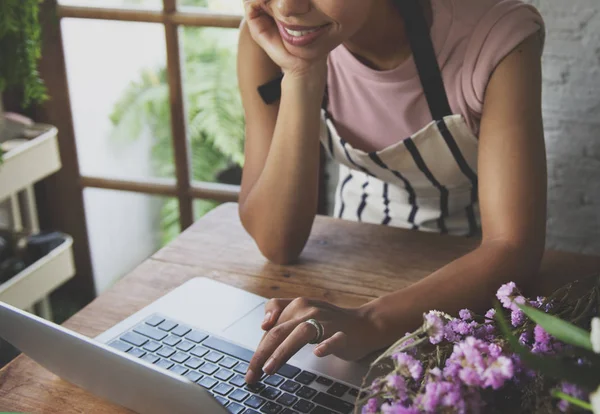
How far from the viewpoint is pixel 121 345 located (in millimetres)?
966

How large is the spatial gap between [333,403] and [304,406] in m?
0.03

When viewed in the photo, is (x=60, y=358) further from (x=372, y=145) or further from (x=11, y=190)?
(x=11, y=190)

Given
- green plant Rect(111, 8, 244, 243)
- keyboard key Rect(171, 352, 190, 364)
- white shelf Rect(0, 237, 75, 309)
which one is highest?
keyboard key Rect(171, 352, 190, 364)

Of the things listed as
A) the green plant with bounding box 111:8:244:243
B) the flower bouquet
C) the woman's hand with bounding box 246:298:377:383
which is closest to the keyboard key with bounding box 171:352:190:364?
the woman's hand with bounding box 246:298:377:383

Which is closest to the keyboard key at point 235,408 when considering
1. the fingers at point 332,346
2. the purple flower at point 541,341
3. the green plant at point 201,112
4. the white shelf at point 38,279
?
the fingers at point 332,346

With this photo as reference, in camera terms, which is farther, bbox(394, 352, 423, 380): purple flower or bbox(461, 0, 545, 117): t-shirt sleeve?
bbox(461, 0, 545, 117): t-shirt sleeve

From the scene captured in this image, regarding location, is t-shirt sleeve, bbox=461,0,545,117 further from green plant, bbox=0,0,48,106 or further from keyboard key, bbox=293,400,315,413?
green plant, bbox=0,0,48,106

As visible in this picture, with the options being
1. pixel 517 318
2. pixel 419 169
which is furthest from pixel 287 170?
pixel 517 318

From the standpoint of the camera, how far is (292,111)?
124 centimetres

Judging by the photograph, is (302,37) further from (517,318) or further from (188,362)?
(517,318)

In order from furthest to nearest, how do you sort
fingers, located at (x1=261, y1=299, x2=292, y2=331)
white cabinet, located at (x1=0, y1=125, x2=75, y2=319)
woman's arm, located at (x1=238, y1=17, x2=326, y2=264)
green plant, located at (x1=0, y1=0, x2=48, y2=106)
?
white cabinet, located at (x1=0, y1=125, x2=75, y2=319) → green plant, located at (x1=0, y1=0, x2=48, y2=106) → woman's arm, located at (x1=238, y1=17, x2=326, y2=264) → fingers, located at (x1=261, y1=299, x2=292, y2=331)

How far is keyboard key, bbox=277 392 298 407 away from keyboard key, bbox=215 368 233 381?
7 cm

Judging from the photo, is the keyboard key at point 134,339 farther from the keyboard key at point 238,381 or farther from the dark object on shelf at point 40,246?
the dark object on shelf at point 40,246

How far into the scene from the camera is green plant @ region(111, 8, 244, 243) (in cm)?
230
